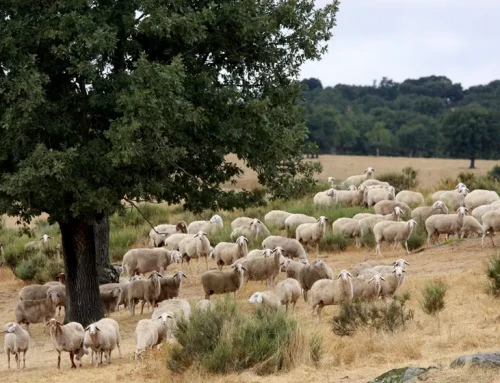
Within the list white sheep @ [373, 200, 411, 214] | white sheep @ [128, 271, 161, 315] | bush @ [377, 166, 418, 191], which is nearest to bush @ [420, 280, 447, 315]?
white sheep @ [128, 271, 161, 315]

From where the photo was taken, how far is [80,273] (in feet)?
63.6

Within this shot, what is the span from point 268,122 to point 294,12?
7.64 feet

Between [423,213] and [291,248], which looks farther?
[423,213]

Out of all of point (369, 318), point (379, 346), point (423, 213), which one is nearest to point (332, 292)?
point (369, 318)

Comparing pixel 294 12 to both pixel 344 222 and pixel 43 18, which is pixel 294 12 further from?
pixel 344 222

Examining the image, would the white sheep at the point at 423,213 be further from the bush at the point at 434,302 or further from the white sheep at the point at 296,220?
the bush at the point at 434,302

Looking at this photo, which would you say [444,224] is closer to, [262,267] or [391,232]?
[391,232]

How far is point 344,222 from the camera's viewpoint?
91.9 ft

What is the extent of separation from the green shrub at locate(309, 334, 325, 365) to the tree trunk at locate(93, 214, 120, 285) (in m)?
10.4

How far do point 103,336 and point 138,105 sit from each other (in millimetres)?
3942

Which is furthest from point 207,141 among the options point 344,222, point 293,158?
point 344,222

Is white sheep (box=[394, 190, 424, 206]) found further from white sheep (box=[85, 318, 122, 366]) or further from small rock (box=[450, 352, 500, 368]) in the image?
small rock (box=[450, 352, 500, 368])

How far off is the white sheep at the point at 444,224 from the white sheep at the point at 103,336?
12.7 meters

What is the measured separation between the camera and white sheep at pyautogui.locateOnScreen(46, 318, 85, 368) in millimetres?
15219
